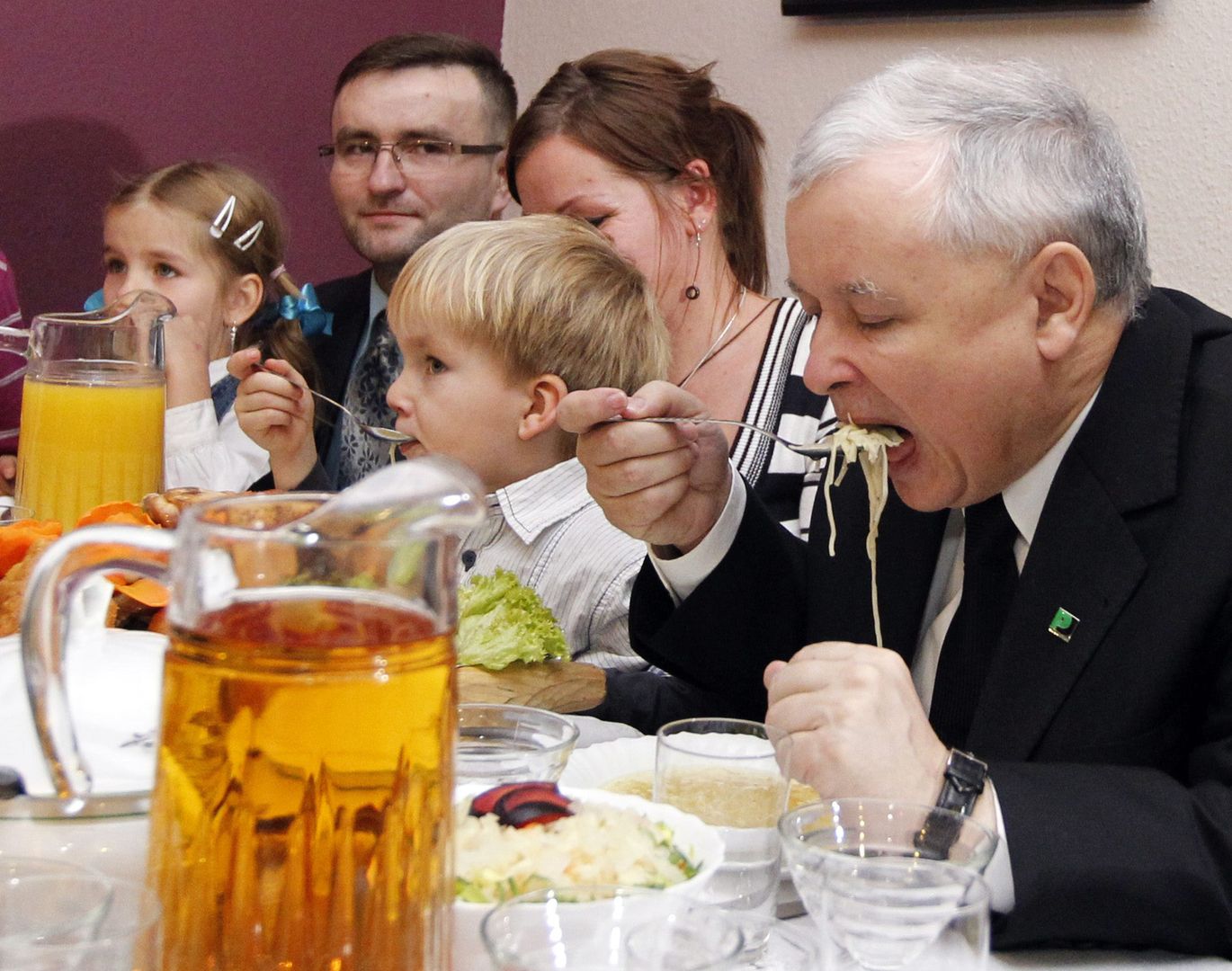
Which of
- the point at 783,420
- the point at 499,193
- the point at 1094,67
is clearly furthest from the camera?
the point at 499,193

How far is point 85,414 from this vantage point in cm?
185

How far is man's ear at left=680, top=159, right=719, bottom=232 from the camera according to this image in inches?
100

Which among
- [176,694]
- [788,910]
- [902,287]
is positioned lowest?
[788,910]

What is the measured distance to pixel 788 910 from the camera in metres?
0.93

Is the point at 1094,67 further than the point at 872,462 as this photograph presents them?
Yes

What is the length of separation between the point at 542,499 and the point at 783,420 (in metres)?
0.53

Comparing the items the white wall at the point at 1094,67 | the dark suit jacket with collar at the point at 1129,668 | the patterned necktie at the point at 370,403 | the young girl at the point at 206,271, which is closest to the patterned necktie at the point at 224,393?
the young girl at the point at 206,271

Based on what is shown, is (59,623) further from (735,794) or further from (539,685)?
(539,685)

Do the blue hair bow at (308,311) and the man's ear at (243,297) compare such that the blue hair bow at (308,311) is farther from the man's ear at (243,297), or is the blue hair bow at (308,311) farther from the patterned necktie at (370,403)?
the man's ear at (243,297)

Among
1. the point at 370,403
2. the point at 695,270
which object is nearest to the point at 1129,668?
the point at 695,270

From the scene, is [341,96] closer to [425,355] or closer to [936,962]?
[425,355]

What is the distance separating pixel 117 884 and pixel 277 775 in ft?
0.36

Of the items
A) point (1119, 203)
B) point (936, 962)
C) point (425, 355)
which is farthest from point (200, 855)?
point (425, 355)

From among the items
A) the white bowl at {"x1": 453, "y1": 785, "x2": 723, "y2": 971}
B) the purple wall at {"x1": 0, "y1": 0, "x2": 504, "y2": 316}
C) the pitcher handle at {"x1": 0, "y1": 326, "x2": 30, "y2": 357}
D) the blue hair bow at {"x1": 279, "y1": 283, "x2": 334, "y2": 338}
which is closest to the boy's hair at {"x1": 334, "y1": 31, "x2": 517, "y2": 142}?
the purple wall at {"x1": 0, "y1": 0, "x2": 504, "y2": 316}
